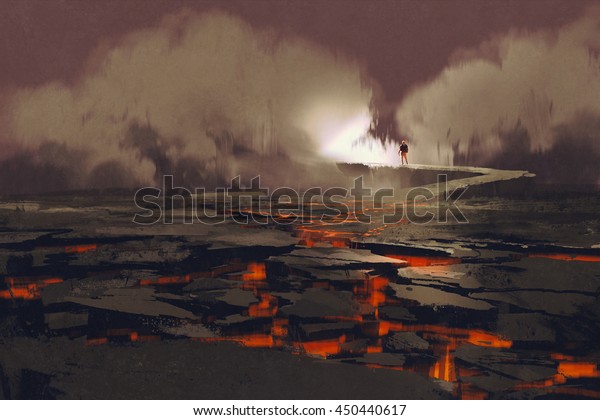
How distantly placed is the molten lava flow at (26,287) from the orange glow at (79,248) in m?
2.16

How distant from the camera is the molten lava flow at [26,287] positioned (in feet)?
18.8

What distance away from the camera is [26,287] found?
6.08m

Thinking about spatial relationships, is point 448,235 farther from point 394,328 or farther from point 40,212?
point 40,212

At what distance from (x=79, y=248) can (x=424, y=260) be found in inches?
219

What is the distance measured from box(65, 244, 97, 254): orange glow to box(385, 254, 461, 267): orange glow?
4782 mm

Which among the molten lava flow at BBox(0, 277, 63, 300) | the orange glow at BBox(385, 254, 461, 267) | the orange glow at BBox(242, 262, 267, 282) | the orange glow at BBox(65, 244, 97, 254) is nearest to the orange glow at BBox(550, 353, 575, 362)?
the orange glow at BBox(385, 254, 461, 267)

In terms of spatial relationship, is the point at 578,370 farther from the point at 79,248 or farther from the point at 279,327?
the point at 79,248

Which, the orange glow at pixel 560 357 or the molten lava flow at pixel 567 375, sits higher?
the orange glow at pixel 560 357

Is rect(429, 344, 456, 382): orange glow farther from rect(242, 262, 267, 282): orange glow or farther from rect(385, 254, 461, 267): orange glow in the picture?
rect(385, 254, 461, 267): orange glow

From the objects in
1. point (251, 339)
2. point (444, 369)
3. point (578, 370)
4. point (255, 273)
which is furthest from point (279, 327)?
point (578, 370)

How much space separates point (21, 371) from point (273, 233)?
692 centimetres

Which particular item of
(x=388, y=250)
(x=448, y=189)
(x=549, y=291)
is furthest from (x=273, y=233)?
(x=448, y=189)

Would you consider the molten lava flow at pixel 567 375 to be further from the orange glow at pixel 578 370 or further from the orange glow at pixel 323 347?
the orange glow at pixel 323 347

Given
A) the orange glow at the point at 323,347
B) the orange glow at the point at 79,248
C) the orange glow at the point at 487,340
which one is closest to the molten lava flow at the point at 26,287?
the orange glow at the point at 79,248
